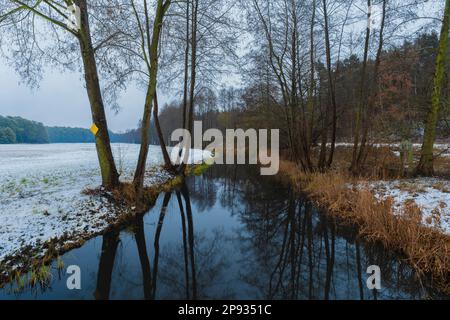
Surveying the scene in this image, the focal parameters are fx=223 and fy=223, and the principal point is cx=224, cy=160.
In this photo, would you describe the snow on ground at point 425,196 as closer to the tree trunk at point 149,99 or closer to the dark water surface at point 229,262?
the dark water surface at point 229,262

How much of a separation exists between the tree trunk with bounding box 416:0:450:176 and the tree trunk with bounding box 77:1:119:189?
435 inches

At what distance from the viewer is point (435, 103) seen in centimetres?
794

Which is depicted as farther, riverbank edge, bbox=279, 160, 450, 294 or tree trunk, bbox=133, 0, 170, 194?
tree trunk, bbox=133, 0, 170, 194

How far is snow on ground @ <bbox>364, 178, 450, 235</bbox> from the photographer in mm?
4461

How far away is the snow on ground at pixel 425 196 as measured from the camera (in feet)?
14.6

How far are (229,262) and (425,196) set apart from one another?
5.42 metres

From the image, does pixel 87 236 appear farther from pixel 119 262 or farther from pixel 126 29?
pixel 126 29

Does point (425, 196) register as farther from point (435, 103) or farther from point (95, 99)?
point (95, 99)

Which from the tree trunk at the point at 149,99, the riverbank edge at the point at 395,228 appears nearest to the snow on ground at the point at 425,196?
the riverbank edge at the point at 395,228

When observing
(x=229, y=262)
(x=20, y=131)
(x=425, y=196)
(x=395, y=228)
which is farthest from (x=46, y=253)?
(x=20, y=131)

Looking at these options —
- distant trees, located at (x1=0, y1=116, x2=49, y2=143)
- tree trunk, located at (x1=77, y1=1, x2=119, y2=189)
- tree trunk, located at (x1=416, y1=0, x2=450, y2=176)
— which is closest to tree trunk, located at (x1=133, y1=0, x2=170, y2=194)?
tree trunk, located at (x1=77, y1=1, x2=119, y2=189)

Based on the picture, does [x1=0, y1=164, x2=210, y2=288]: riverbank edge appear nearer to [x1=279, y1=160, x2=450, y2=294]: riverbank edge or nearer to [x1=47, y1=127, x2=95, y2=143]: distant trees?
[x1=279, y1=160, x2=450, y2=294]: riverbank edge

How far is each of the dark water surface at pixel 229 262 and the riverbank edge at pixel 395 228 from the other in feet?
0.91
